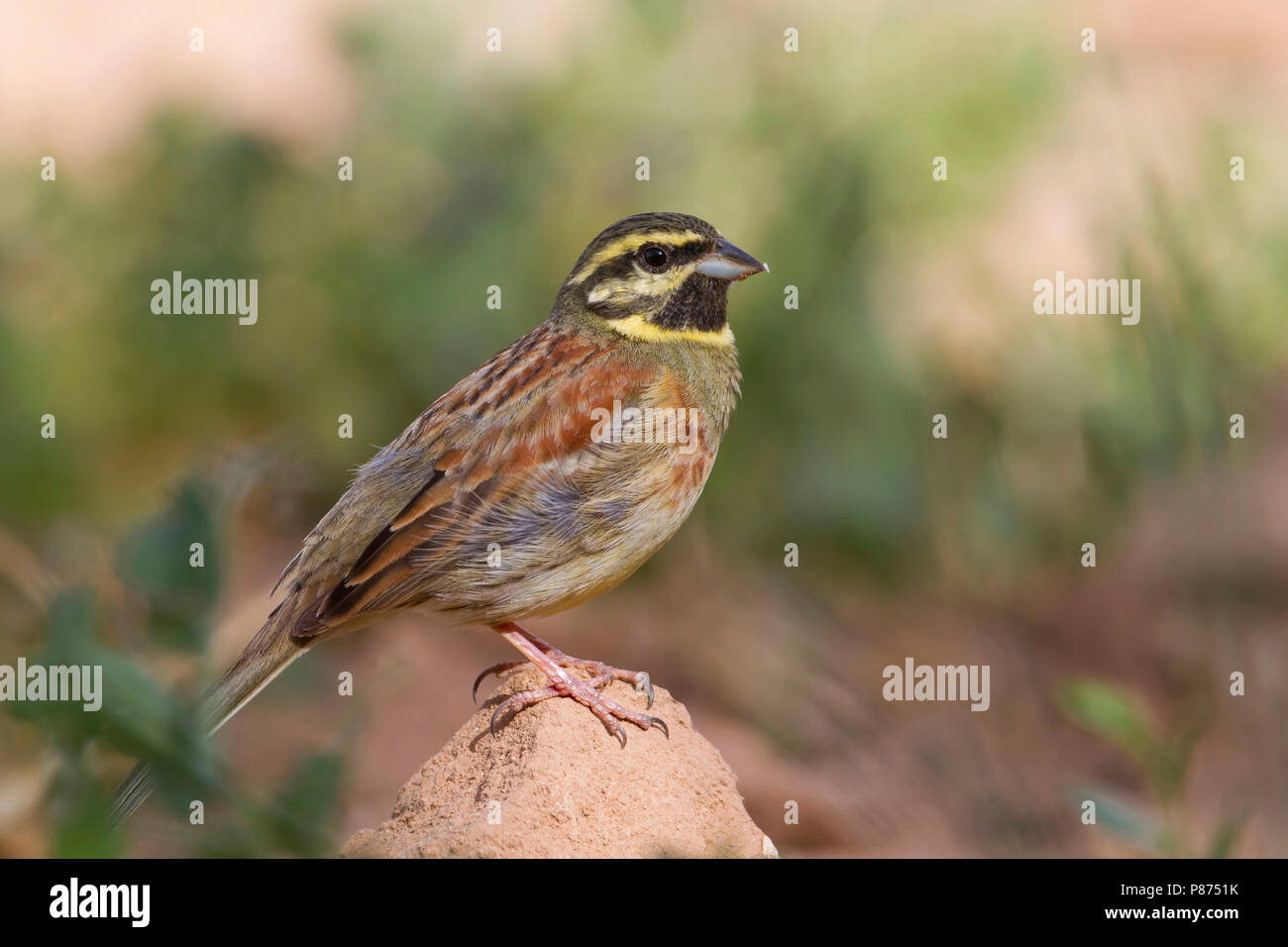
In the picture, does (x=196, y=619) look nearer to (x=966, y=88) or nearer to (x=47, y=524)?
(x=47, y=524)

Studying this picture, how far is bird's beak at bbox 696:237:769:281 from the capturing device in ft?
16.2

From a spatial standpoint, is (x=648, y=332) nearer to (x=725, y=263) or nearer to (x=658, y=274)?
(x=658, y=274)

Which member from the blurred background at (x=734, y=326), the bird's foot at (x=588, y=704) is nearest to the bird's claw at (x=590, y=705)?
the bird's foot at (x=588, y=704)

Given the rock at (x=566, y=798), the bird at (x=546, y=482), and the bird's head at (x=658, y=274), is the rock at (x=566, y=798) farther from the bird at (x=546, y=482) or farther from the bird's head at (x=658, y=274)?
the bird's head at (x=658, y=274)

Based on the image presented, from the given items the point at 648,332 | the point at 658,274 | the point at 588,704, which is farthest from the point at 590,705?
the point at 658,274

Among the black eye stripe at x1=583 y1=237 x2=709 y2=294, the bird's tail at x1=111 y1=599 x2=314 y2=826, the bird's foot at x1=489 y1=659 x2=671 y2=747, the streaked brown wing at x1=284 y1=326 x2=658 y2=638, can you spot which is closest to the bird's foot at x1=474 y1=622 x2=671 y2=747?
the bird's foot at x1=489 y1=659 x2=671 y2=747

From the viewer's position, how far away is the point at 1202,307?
2.65 m

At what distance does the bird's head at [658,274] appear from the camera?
16.2 feet

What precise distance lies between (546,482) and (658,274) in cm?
84

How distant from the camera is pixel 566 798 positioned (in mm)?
3662

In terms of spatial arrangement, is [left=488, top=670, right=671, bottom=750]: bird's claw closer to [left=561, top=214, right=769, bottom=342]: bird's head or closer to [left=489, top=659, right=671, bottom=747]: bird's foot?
[left=489, top=659, right=671, bottom=747]: bird's foot

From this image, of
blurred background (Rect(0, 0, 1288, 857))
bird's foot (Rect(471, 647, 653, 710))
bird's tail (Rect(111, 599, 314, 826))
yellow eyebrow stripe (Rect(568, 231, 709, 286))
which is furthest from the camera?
blurred background (Rect(0, 0, 1288, 857))

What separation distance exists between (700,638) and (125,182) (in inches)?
166

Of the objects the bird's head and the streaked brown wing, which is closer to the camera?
the streaked brown wing
